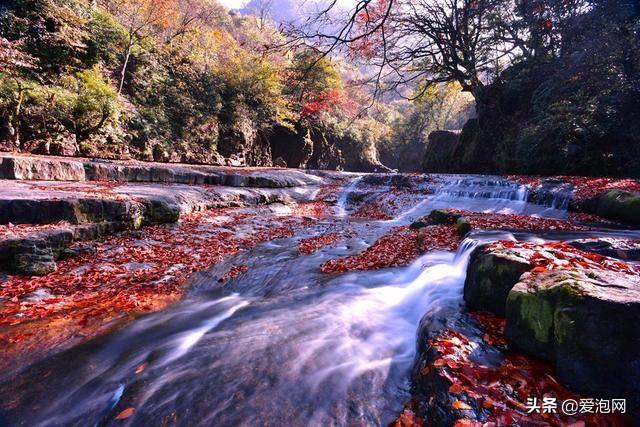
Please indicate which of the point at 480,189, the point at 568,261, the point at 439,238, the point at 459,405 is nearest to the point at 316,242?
the point at 439,238

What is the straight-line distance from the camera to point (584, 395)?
77.3 inches

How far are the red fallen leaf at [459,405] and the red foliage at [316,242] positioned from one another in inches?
189

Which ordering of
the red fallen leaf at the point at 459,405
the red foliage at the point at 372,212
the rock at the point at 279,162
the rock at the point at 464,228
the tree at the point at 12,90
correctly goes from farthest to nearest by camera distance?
the rock at the point at 279,162 < the red foliage at the point at 372,212 < the tree at the point at 12,90 < the rock at the point at 464,228 < the red fallen leaf at the point at 459,405

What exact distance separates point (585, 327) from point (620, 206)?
8076 millimetres

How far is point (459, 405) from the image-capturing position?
194 cm

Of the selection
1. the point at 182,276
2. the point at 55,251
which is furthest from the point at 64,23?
the point at 182,276

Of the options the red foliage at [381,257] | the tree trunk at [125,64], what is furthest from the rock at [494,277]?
the tree trunk at [125,64]

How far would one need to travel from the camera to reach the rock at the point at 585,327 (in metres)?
1.85

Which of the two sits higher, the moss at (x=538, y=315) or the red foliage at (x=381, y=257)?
the moss at (x=538, y=315)

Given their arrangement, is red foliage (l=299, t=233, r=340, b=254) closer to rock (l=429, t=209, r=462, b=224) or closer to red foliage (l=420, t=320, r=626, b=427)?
rock (l=429, t=209, r=462, b=224)

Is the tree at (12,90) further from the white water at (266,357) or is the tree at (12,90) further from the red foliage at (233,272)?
the white water at (266,357)

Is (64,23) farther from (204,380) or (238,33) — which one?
(238,33)

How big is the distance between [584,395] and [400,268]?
3.44m

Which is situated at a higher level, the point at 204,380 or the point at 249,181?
the point at 249,181
